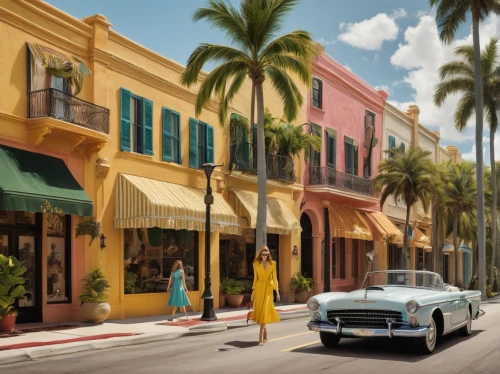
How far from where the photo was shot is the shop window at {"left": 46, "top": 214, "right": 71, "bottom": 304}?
56.2 feet

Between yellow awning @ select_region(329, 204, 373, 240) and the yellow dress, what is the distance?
63.1ft

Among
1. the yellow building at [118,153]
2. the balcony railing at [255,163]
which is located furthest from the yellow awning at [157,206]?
the balcony railing at [255,163]

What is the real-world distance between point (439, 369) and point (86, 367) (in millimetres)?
5172

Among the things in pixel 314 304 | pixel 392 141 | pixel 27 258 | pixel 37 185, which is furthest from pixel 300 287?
pixel 314 304

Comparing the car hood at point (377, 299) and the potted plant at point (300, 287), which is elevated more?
the car hood at point (377, 299)

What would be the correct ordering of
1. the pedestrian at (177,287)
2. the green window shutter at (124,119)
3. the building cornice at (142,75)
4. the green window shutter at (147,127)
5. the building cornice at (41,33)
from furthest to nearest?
the green window shutter at (147,127) < the green window shutter at (124,119) < the building cornice at (142,75) < the pedestrian at (177,287) < the building cornice at (41,33)

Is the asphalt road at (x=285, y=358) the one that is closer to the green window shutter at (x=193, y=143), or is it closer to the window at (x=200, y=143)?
the green window shutter at (x=193, y=143)

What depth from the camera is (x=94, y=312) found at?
55.3 ft

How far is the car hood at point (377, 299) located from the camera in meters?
10.6

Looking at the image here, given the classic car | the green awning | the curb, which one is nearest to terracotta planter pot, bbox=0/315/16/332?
the curb

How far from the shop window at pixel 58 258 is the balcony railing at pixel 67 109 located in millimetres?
2547

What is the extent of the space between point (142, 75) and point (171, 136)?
2.26 metres

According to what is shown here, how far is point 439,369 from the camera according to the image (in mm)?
9398

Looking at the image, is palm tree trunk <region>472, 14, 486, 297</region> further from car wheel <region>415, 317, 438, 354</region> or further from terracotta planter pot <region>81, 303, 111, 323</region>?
car wheel <region>415, 317, 438, 354</region>
